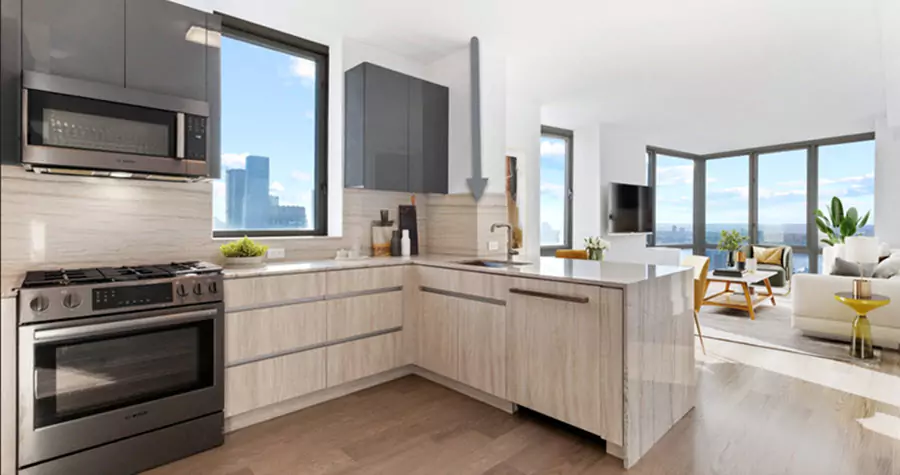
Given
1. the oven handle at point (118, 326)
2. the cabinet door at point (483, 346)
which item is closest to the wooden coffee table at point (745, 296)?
the cabinet door at point (483, 346)

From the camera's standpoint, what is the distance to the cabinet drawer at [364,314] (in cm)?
274

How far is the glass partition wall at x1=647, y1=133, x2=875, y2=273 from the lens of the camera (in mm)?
7219

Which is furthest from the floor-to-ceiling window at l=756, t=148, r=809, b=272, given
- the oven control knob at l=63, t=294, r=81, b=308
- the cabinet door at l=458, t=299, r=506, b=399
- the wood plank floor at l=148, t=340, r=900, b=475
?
the oven control knob at l=63, t=294, r=81, b=308

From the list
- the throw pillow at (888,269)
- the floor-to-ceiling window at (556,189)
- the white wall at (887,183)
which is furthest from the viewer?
the floor-to-ceiling window at (556,189)

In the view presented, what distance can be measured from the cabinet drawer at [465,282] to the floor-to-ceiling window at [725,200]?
737 centimetres

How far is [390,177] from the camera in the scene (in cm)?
330

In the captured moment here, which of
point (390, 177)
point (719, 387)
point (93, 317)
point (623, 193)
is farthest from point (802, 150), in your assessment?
point (93, 317)

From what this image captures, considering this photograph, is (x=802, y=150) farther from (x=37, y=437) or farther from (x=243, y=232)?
(x=37, y=437)

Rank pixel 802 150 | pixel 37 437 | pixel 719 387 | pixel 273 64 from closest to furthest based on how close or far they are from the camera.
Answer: pixel 37 437, pixel 719 387, pixel 273 64, pixel 802 150

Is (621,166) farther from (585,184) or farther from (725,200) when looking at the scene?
(725,200)

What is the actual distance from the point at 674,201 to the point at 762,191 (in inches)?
59.3

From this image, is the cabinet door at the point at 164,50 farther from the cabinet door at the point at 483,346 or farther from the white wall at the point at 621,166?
the white wall at the point at 621,166

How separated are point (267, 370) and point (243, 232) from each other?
3.44 ft

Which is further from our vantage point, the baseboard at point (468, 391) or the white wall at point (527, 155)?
the white wall at point (527, 155)
